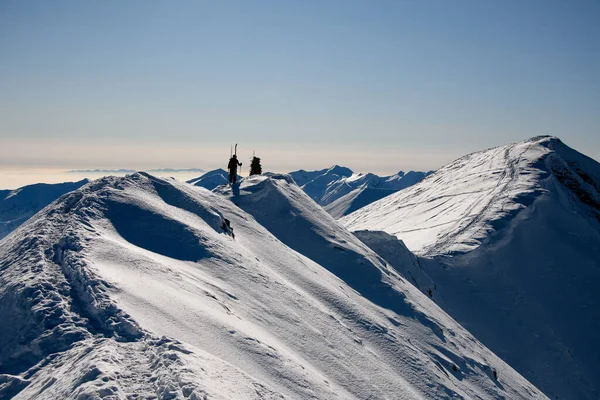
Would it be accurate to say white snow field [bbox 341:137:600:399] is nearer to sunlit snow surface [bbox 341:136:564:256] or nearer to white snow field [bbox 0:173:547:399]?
sunlit snow surface [bbox 341:136:564:256]

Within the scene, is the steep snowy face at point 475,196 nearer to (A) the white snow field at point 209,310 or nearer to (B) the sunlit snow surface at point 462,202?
(B) the sunlit snow surface at point 462,202

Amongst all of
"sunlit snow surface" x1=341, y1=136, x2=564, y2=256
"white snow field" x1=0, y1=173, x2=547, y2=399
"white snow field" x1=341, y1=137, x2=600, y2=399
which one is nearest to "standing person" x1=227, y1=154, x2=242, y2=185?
"white snow field" x1=0, y1=173, x2=547, y2=399

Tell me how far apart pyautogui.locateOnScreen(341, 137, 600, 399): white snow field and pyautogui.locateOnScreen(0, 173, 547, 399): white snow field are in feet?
39.9

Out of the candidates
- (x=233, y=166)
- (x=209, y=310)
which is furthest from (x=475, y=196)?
(x=209, y=310)

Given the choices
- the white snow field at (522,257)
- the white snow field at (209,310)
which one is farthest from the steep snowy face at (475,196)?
the white snow field at (209,310)

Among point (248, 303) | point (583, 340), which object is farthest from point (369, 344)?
point (583, 340)

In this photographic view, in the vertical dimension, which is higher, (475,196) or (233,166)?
(233,166)

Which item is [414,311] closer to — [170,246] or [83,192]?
[170,246]

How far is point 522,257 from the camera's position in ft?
204

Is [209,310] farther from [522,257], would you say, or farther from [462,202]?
[462,202]

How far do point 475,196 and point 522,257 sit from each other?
1663 cm

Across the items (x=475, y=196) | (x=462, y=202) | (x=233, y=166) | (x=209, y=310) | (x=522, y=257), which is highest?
(x=233, y=166)

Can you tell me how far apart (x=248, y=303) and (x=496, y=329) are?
117 ft

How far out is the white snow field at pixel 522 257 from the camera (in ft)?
165
